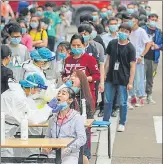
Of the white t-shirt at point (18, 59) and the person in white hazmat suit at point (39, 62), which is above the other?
the person in white hazmat suit at point (39, 62)

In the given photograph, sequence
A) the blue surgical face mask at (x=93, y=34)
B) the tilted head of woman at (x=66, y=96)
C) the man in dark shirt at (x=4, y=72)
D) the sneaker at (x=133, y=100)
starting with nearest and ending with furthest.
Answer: the tilted head of woman at (x=66, y=96) → the man in dark shirt at (x=4, y=72) → the blue surgical face mask at (x=93, y=34) → the sneaker at (x=133, y=100)

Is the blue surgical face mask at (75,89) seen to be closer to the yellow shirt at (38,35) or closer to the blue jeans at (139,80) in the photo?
the blue jeans at (139,80)

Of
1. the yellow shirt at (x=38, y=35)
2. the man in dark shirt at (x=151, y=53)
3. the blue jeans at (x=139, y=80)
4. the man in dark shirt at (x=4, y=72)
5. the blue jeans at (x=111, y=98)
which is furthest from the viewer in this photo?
the yellow shirt at (x=38, y=35)

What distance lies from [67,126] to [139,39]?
7769 mm

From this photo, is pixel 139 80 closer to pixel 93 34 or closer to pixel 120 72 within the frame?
pixel 93 34

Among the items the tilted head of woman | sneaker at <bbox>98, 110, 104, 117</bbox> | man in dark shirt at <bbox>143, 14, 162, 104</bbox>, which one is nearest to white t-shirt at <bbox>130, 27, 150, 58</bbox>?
man in dark shirt at <bbox>143, 14, 162, 104</bbox>

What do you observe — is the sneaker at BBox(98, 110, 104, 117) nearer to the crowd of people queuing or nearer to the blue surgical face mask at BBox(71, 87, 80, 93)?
the crowd of people queuing

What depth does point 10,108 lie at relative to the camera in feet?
35.2

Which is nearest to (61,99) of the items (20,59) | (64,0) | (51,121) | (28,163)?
(51,121)

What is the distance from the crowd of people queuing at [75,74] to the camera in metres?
10.6

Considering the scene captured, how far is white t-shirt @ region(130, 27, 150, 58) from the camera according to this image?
59.0 feet

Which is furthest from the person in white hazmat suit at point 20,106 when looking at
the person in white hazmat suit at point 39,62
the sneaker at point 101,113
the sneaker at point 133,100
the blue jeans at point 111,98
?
the sneaker at point 133,100

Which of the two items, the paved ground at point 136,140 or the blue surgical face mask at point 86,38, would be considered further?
the blue surgical face mask at point 86,38

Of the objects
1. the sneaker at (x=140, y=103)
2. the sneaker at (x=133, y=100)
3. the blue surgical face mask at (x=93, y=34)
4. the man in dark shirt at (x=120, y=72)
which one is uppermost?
the blue surgical face mask at (x=93, y=34)
